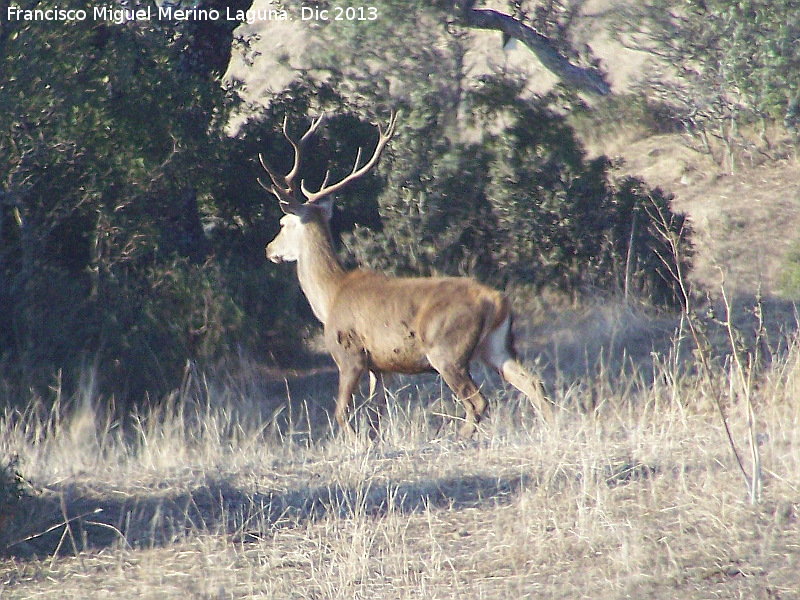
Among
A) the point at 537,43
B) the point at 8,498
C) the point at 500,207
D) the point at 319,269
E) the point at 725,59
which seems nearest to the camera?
the point at 8,498

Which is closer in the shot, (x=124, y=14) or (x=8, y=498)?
(x=8, y=498)

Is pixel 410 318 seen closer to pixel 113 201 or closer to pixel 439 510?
pixel 439 510

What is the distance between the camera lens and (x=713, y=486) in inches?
240

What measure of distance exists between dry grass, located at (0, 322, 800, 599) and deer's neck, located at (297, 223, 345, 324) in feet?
6.80

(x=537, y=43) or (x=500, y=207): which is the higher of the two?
(x=537, y=43)

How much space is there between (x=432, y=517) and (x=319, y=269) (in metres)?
4.18

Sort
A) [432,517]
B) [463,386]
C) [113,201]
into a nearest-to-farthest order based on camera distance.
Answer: [432,517] → [463,386] → [113,201]

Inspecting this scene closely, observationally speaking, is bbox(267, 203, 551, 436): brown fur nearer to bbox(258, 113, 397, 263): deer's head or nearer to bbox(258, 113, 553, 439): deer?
bbox(258, 113, 553, 439): deer

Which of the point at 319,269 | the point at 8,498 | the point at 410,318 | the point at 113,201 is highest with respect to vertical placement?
the point at 113,201

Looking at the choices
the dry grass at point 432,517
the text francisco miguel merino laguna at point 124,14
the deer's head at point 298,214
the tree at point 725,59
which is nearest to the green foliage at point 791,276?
the tree at point 725,59

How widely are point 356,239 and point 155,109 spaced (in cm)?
302

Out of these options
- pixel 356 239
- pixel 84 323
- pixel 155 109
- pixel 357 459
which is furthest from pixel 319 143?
pixel 357 459

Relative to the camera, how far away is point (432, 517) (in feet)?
19.8

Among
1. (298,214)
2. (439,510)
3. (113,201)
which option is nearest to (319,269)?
(298,214)
